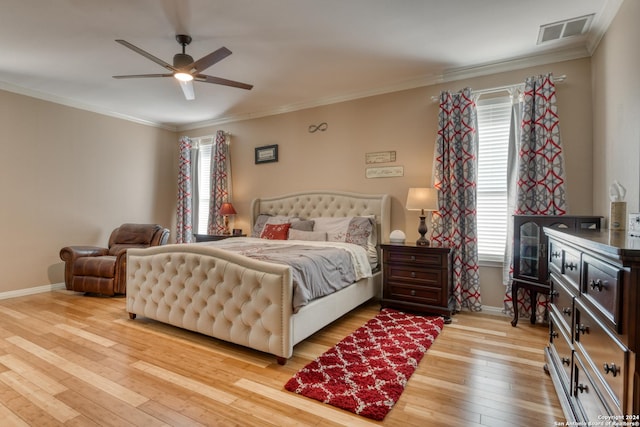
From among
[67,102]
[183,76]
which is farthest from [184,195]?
[183,76]

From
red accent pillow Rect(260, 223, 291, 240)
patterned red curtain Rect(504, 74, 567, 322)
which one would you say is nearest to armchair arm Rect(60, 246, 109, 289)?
red accent pillow Rect(260, 223, 291, 240)

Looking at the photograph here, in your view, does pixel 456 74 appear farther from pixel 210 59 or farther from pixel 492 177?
pixel 210 59

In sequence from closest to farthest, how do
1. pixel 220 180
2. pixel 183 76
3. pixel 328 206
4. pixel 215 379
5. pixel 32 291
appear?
pixel 215 379 < pixel 183 76 < pixel 32 291 < pixel 328 206 < pixel 220 180

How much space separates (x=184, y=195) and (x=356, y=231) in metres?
3.60

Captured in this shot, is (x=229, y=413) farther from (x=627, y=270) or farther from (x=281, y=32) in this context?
(x=281, y=32)

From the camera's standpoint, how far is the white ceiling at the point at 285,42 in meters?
→ 2.60

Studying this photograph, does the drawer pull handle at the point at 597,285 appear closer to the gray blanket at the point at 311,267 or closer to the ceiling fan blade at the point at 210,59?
the gray blanket at the point at 311,267

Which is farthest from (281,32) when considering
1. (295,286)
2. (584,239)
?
(584,239)

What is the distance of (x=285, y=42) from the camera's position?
3.12 metres

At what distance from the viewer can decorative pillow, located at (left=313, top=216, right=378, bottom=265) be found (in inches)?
154

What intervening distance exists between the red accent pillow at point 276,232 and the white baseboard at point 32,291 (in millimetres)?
3128

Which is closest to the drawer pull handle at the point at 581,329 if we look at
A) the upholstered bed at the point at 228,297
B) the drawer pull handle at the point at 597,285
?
the drawer pull handle at the point at 597,285

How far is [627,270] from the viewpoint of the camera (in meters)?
1.03

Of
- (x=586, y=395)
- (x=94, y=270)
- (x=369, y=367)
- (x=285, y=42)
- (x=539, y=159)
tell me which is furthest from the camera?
(x=94, y=270)
